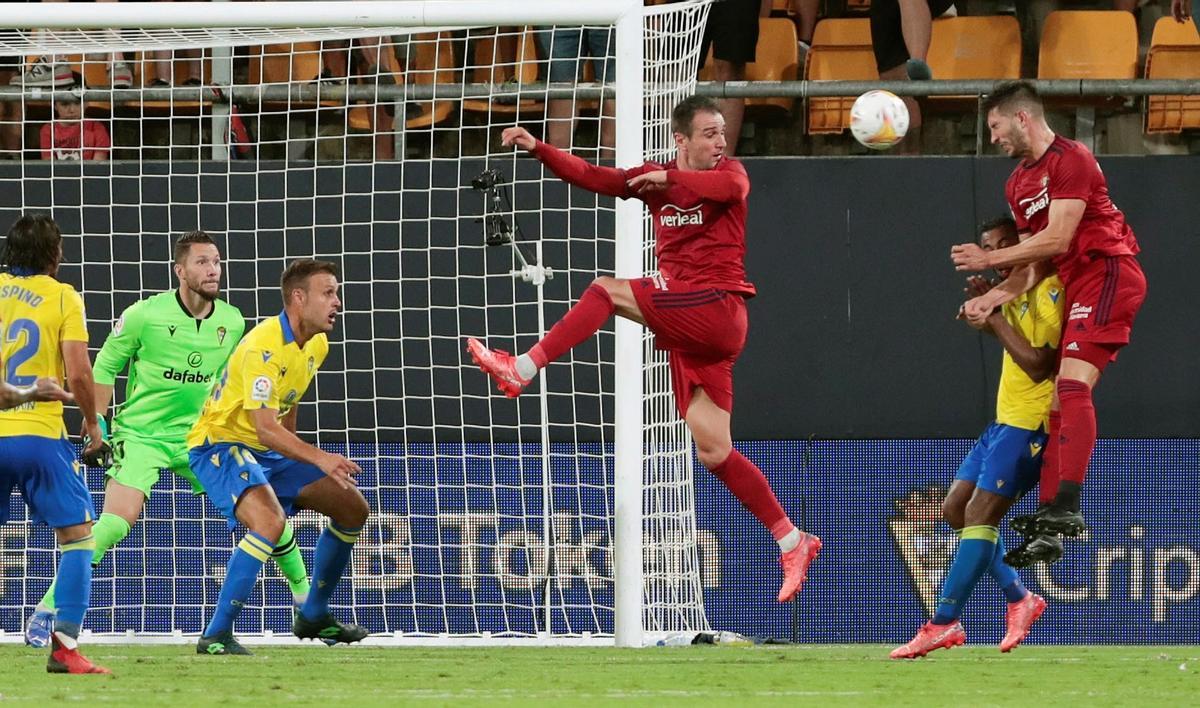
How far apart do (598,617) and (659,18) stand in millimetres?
3486

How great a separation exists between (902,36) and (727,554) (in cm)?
346

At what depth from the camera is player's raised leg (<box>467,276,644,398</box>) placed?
6676 millimetres

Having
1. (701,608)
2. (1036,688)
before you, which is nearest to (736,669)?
(1036,688)

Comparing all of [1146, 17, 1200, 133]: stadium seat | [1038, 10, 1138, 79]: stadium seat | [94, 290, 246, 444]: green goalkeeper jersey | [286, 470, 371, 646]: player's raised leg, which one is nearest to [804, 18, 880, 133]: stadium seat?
[1038, 10, 1138, 79]: stadium seat

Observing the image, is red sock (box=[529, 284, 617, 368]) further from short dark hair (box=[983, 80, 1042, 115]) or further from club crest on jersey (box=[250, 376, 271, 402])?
short dark hair (box=[983, 80, 1042, 115])

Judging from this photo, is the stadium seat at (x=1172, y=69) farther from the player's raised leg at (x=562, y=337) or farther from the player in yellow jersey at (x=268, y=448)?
the player in yellow jersey at (x=268, y=448)

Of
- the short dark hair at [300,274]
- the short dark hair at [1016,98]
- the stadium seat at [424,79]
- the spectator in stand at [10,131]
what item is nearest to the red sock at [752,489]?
the short dark hair at [1016,98]

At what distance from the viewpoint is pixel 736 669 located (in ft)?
21.8

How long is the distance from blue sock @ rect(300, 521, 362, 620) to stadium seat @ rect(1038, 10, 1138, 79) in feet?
20.0

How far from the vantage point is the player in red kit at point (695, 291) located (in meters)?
6.91

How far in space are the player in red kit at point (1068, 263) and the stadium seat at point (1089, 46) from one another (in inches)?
190

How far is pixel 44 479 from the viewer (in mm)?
6082

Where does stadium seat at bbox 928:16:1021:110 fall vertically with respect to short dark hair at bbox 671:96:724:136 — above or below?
above

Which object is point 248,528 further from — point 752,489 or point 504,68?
point 504,68
